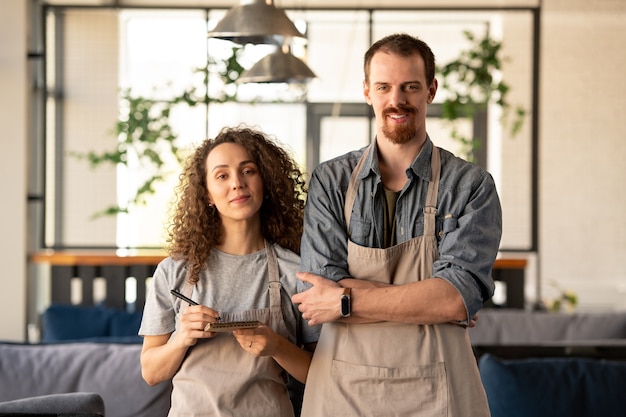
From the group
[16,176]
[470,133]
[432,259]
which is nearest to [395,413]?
[432,259]

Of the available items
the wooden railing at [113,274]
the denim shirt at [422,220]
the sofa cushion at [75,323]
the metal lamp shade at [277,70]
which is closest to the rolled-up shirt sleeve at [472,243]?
the denim shirt at [422,220]

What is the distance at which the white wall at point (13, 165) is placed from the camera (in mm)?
5543

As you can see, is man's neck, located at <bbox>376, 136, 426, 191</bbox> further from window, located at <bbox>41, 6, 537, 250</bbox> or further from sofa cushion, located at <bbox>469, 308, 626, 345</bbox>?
window, located at <bbox>41, 6, 537, 250</bbox>

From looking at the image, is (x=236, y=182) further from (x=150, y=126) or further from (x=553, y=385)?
(x=150, y=126)

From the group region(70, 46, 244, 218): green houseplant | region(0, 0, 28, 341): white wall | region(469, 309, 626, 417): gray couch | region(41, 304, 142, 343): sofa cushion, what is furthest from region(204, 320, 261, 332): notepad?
region(70, 46, 244, 218): green houseplant

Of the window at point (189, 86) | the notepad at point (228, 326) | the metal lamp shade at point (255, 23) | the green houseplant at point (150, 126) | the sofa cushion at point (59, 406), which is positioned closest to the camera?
the notepad at point (228, 326)

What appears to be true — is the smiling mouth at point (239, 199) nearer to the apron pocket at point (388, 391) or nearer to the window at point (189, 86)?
the apron pocket at point (388, 391)

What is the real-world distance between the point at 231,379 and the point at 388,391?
1.14 feet

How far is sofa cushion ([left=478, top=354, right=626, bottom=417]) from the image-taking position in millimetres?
3248

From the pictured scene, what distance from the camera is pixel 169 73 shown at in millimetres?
6797

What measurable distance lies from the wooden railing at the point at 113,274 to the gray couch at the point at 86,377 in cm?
220

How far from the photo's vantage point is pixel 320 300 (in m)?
2.21

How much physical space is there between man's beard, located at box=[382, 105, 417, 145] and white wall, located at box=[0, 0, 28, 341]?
375cm

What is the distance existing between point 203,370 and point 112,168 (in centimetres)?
446
